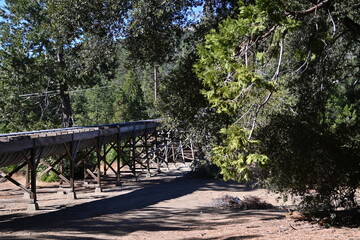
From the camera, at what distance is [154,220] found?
35.7 ft

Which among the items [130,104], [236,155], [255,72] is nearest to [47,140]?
[236,155]

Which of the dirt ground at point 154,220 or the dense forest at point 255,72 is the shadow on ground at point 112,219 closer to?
the dirt ground at point 154,220

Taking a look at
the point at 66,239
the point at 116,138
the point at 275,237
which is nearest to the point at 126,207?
the point at 66,239

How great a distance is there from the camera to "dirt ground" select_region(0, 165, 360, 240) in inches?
336

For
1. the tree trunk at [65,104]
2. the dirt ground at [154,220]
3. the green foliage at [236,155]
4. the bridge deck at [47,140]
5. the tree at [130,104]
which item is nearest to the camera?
the green foliage at [236,155]

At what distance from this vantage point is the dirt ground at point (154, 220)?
8547mm

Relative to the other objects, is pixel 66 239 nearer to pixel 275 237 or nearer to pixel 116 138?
pixel 275 237

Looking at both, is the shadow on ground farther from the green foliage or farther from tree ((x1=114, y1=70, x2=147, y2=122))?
Answer: tree ((x1=114, y1=70, x2=147, y2=122))

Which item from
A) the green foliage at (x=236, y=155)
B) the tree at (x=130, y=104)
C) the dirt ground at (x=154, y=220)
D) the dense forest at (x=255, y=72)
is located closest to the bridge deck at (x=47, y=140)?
the dirt ground at (x=154, y=220)

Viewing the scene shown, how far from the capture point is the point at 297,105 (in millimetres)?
8758

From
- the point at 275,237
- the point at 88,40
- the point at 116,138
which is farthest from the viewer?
the point at 116,138

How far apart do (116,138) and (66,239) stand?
13.0 metres

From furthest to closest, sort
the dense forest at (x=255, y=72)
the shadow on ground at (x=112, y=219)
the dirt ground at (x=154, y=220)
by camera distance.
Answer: the shadow on ground at (x=112, y=219), the dirt ground at (x=154, y=220), the dense forest at (x=255, y=72)

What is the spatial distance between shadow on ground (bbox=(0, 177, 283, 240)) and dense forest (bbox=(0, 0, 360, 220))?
77.7 inches
